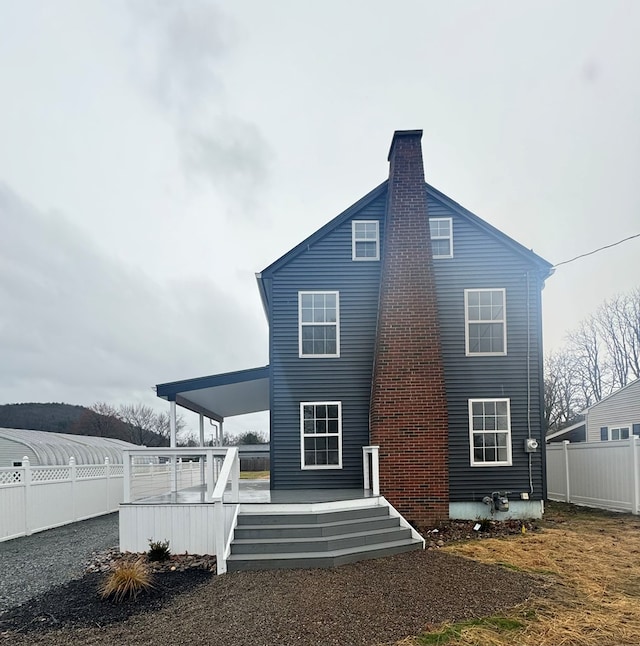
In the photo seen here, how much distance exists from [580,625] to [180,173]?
1375 cm

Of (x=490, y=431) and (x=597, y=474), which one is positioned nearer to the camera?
(x=490, y=431)

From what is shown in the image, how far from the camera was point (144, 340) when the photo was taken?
3266 cm

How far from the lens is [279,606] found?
17.7 feet

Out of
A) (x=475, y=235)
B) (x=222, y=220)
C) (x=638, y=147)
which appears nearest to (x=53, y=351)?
(x=222, y=220)

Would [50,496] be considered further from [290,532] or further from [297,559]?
[297,559]

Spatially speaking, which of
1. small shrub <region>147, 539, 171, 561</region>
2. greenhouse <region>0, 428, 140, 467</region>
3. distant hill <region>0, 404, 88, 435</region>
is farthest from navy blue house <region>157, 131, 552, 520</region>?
distant hill <region>0, 404, 88, 435</region>

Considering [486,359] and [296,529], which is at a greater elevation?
[486,359]

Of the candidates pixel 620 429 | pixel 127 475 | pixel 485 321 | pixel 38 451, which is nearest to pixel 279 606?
pixel 127 475

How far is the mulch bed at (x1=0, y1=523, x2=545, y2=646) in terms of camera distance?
15.4 feet

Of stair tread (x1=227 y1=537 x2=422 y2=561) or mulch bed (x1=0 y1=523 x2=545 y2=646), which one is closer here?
mulch bed (x1=0 y1=523 x2=545 y2=646)

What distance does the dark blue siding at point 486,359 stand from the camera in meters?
11.3

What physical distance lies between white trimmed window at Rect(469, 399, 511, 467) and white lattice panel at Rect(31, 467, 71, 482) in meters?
9.86

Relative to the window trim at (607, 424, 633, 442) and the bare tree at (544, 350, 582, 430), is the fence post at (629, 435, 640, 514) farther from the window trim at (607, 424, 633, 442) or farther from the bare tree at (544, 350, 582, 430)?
the bare tree at (544, 350, 582, 430)

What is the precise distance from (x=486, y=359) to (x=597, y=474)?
4.75m
